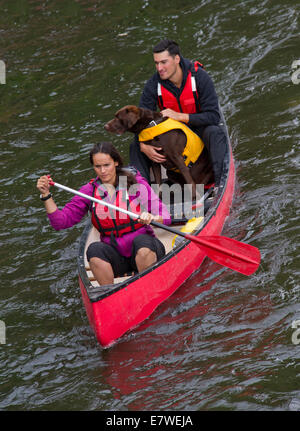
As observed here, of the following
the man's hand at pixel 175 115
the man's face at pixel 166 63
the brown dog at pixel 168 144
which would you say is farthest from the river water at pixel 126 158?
the man's face at pixel 166 63

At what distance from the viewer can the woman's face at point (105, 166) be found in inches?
203

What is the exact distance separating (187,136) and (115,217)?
1580 mm

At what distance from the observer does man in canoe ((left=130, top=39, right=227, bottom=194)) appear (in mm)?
6512

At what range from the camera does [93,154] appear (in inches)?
204

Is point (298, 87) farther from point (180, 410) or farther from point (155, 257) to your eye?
point (180, 410)

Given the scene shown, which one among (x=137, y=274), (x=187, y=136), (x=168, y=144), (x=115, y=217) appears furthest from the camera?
(x=187, y=136)

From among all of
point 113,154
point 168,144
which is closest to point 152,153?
point 168,144

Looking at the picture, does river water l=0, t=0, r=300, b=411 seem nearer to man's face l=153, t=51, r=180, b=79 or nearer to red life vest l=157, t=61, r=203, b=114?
red life vest l=157, t=61, r=203, b=114

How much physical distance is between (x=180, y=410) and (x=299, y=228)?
8.18 feet

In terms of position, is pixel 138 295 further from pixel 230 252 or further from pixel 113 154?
pixel 113 154

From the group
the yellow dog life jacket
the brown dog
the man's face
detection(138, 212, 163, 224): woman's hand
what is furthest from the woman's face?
the man's face

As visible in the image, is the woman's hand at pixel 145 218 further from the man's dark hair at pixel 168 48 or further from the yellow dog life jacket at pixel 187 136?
the man's dark hair at pixel 168 48

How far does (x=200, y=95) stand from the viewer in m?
6.68
